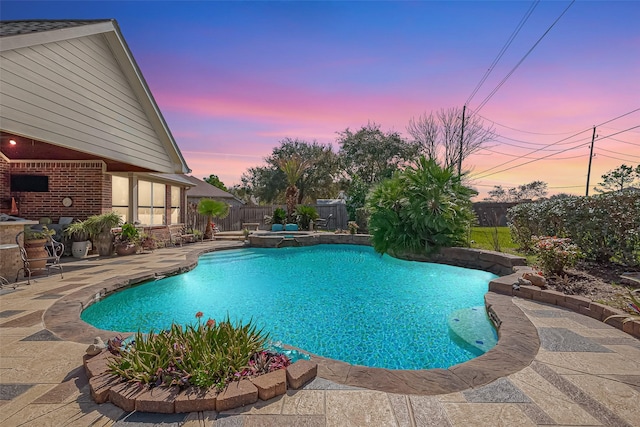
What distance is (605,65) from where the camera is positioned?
25.6 feet

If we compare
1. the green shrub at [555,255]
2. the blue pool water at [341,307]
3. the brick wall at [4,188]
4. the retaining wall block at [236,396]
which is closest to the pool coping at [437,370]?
the blue pool water at [341,307]

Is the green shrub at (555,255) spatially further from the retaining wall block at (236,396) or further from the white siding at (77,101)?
the white siding at (77,101)

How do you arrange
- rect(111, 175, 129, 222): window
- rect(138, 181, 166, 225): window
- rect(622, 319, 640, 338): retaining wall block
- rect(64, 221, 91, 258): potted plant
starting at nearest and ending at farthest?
rect(622, 319, 640, 338): retaining wall block
rect(64, 221, 91, 258): potted plant
rect(111, 175, 129, 222): window
rect(138, 181, 166, 225): window

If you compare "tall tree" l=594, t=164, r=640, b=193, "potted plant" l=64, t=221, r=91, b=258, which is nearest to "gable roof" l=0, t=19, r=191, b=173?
"potted plant" l=64, t=221, r=91, b=258

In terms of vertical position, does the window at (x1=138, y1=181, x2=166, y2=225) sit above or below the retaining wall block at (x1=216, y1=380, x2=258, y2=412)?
above

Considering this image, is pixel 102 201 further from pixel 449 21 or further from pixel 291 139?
pixel 291 139

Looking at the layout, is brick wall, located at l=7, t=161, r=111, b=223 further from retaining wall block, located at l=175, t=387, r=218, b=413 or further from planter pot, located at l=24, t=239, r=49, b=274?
retaining wall block, located at l=175, t=387, r=218, b=413

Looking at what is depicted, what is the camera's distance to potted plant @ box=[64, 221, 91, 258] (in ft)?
26.1

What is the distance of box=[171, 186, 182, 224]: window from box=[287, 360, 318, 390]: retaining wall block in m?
11.9

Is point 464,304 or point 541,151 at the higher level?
point 541,151

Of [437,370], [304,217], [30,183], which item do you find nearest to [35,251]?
[30,183]

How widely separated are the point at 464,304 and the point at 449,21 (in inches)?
251

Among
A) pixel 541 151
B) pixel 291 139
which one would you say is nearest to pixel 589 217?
pixel 541 151

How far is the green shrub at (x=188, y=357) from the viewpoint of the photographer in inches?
80.7
